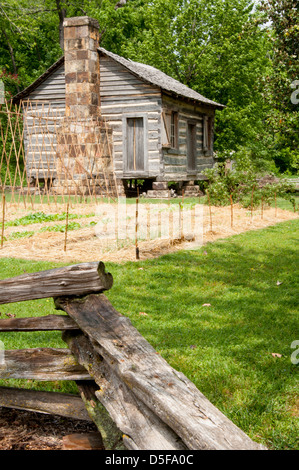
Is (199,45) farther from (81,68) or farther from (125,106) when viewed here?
(81,68)

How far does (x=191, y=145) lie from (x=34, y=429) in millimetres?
20531

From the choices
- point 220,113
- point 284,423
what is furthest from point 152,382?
point 220,113

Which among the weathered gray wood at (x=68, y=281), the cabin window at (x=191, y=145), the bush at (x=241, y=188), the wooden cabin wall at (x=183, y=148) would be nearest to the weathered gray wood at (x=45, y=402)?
the weathered gray wood at (x=68, y=281)

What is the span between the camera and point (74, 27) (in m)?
19.0

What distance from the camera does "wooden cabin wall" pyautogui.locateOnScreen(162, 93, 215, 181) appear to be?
2016cm

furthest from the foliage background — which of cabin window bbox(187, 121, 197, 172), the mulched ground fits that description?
the mulched ground

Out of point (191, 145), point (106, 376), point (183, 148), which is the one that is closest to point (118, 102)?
point (183, 148)

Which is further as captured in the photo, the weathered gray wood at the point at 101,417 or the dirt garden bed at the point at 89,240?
the dirt garden bed at the point at 89,240

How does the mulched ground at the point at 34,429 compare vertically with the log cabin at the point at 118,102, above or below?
below

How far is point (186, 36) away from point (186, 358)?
85.8ft

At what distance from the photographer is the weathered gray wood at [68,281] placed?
10.1 ft

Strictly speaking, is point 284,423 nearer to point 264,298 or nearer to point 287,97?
point 264,298

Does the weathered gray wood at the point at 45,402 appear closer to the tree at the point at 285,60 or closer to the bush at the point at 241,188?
the tree at the point at 285,60

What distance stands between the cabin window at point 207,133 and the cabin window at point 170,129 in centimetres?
306
